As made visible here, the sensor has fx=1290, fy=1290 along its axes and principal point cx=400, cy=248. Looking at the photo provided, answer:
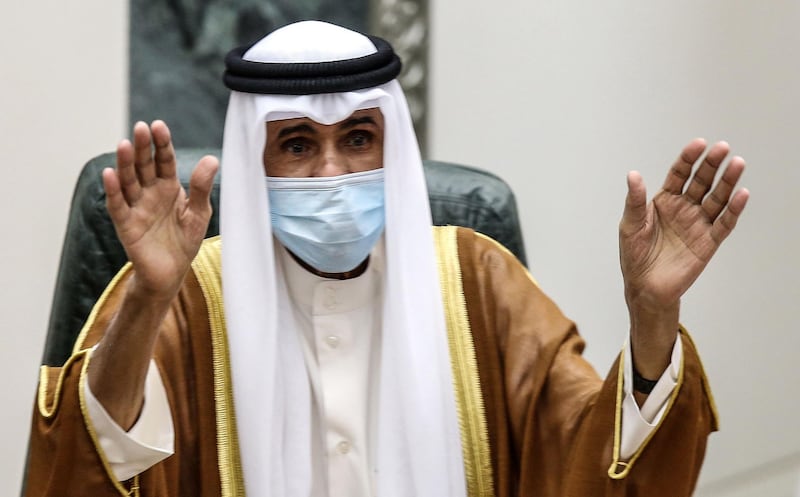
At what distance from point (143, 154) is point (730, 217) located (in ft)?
3.10

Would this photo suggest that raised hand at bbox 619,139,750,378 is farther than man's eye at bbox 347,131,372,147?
No

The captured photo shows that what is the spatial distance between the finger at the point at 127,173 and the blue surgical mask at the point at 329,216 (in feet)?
1.45

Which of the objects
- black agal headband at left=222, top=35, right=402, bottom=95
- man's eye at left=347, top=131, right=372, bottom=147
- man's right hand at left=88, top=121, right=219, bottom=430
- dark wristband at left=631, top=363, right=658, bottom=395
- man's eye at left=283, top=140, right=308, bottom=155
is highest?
black agal headband at left=222, top=35, right=402, bottom=95

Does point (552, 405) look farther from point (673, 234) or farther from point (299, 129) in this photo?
point (299, 129)

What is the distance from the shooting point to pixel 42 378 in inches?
86.0

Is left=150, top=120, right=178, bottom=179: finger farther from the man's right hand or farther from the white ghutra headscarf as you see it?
the white ghutra headscarf

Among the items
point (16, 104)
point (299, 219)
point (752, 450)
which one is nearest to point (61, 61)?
point (16, 104)

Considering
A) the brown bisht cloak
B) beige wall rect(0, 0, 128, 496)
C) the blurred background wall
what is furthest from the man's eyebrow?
the blurred background wall

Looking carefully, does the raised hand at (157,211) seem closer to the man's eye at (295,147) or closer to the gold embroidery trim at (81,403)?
the gold embroidery trim at (81,403)

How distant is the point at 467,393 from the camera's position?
252 cm

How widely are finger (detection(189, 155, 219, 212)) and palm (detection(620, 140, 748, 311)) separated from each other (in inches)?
26.4

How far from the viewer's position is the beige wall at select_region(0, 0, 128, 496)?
343 cm

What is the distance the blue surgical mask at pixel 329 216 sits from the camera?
237cm

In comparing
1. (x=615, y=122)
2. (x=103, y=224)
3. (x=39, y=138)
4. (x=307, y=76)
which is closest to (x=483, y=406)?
(x=307, y=76)
